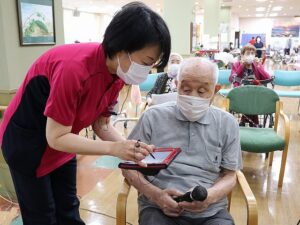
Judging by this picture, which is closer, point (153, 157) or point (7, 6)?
point (153, 157)

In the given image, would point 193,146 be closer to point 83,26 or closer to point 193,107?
point 193,107

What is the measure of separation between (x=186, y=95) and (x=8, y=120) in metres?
0.81

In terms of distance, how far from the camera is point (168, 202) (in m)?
1.33

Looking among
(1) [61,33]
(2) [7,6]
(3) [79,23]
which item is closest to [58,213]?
(2) [7,6]

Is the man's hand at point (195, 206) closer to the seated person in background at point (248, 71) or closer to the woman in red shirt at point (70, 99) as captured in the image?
the woman in red shirt at point (70, 99)

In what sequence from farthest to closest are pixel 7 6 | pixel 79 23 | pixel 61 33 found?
pixel 79 23 < pixel 61 33 < pixel 7 6

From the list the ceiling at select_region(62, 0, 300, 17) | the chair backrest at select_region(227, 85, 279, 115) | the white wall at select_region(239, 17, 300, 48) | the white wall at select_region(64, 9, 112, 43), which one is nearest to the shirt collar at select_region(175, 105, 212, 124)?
the chair backrest at select_region(227, 85, 279, 115)

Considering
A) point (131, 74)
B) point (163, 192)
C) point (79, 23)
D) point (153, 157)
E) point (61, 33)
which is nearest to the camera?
point (131, 74)

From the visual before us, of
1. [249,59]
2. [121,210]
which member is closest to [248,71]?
[249,59]

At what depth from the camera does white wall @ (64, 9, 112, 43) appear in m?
18.3

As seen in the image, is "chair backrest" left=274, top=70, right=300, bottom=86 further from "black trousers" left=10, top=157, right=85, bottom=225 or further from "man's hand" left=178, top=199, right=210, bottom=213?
"black trousers" left=10, top=157, right=85, bottom=225

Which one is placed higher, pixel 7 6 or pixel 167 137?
pixel 7 6

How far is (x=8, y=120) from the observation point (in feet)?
3.66

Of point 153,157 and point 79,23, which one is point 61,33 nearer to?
point 153,157
